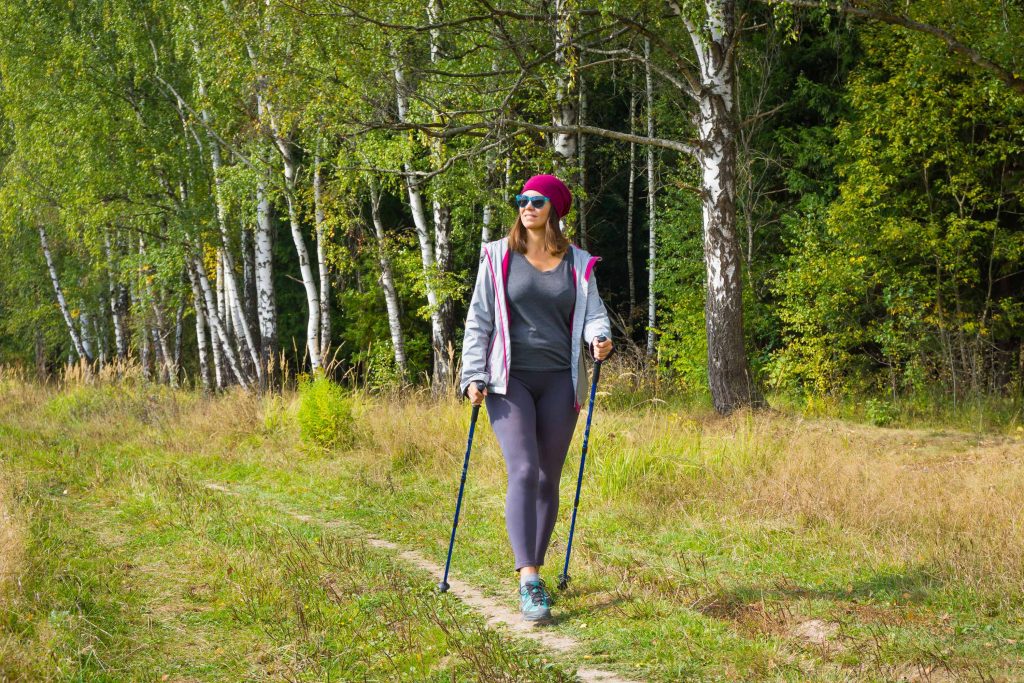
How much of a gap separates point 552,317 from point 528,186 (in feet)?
2.27

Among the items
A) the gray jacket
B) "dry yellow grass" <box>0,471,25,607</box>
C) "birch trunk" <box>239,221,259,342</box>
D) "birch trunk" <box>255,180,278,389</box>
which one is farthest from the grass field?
"birch trunk" <box>239,221,259,342</box>

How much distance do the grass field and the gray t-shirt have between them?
1281mm

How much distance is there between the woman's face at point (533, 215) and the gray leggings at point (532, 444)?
30.0 inches

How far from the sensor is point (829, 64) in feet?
74.1

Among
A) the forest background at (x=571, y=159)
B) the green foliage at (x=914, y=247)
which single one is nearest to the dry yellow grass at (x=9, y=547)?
the forest background at (x=571, y=159)

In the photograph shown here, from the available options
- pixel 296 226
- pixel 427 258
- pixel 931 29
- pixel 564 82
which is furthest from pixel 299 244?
pixel 931 29

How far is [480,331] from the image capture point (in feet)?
17.9

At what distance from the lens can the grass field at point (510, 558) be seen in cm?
466

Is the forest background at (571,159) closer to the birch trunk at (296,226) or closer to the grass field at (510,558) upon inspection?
the birch trunk at (296,226)

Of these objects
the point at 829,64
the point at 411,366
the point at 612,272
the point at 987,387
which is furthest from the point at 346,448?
the point at 612,272

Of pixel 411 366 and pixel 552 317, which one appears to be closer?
pixel 552 317

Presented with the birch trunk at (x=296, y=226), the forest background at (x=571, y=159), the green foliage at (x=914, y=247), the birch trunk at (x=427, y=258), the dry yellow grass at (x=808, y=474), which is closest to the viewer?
the dry yellow grass at (x=808, y=474)

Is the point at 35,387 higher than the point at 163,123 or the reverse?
the reverse

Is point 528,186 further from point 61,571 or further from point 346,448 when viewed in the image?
point 346,448
